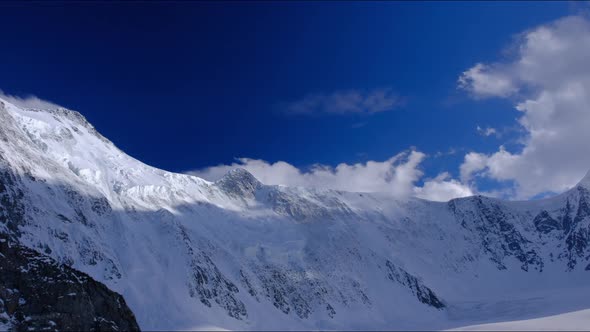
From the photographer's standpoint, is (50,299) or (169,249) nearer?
(50,299)

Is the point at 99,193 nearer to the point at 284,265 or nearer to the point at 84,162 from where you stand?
the point at 84,162

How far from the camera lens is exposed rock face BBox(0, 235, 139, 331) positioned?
65000 mm

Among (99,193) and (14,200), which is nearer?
(14,200)

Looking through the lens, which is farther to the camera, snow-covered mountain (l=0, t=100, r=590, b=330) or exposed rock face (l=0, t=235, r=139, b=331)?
snow-covered mountain (l=0, t=100, r=590, b=330)

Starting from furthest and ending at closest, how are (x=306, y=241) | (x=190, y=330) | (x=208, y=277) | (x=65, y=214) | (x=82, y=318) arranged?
(x=306, y=241), (x=208, y=277), (x=65, y=214), (x=190, y=330), (x=82, y=318)

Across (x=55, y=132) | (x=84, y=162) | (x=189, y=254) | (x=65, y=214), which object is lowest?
(x=189, y=254)

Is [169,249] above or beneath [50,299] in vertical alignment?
above

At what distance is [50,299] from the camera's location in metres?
67.6

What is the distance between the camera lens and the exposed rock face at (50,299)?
65.0 m

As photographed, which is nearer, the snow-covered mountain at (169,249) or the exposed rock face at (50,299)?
the exposed rock face at (50,299)

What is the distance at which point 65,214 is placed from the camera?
127000 mm

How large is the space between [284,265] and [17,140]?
86.7 m

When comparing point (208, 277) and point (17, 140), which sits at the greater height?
point (17, 140)

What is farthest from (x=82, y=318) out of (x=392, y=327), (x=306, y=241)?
Result: (x=306, y=241)
